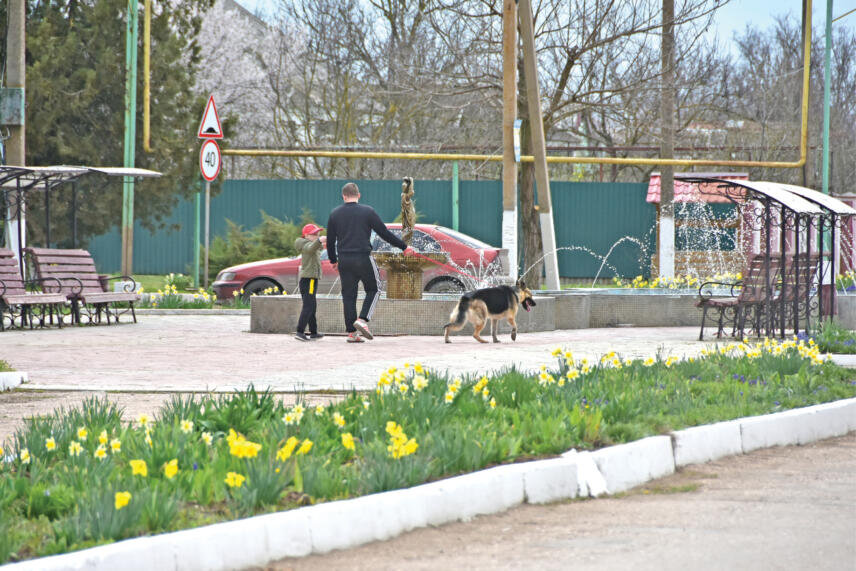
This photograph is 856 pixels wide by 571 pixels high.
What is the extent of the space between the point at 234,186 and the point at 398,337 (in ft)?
48.7

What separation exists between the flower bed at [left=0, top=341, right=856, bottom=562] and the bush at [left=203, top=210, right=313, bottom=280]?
53.4 feet

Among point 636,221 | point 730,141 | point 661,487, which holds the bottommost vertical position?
point 661,487

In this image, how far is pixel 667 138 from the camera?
2445cm

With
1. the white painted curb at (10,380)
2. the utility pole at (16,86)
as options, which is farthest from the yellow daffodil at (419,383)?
the utility pole at (16,86)

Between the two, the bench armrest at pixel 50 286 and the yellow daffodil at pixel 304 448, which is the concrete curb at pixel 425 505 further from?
the bench armrest at pixel 50 286

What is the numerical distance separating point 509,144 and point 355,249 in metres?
5.05

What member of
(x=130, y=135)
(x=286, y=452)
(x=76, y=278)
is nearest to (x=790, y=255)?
(x=76, y=278)

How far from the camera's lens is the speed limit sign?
2075 centimetres

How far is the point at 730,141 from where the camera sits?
3719 cm

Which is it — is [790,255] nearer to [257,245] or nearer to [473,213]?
[257,245]

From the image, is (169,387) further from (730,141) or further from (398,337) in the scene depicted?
(730,141)

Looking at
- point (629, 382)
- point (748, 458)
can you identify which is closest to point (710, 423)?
point (748, 458)

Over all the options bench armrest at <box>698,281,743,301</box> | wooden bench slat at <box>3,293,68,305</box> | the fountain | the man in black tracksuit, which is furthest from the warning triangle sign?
bench armrest at <box>698,281,743,301</box>

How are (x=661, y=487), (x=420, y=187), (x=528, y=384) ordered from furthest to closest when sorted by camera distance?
(x=420, y=187), (x=528, y=384), (x=661, y=487)
